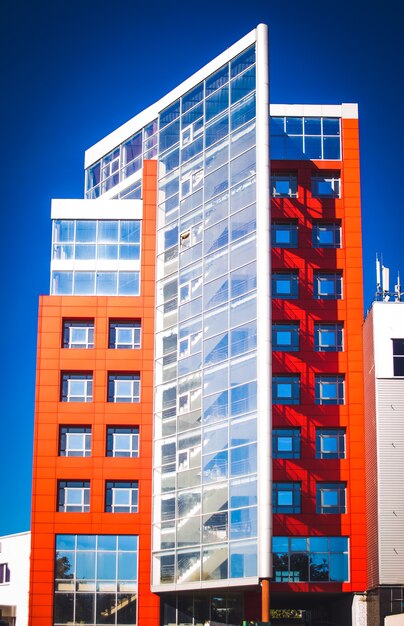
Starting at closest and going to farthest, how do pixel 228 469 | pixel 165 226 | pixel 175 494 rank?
pixel 228 469 < pixel 175 494 < pixel 165 226

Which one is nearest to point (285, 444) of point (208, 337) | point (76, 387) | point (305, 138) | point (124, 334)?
point (208, 337)

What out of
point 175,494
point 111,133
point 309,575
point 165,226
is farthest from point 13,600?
point 111,133

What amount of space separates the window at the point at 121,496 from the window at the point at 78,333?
10.5m

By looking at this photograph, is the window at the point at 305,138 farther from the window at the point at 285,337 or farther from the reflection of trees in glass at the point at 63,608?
the reflection of trees in glass at the point at 63,608

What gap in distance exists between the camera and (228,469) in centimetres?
7925

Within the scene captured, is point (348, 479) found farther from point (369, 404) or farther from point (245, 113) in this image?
point (245, 113)

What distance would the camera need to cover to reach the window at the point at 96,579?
85125mm

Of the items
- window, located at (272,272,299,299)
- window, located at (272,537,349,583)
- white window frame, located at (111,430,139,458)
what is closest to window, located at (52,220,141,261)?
window, located at (272,272,299,299)

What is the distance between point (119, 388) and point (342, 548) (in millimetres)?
19855

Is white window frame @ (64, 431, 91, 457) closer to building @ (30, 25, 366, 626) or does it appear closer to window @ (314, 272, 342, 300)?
building @ (30, 25, 366, 626)

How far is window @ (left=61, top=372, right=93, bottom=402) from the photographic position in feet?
295

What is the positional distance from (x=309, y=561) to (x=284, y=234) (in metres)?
23.6

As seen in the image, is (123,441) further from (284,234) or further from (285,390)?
(284,234)

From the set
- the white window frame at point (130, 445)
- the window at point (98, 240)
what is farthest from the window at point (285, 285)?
the white window frame at point (130, 445)
